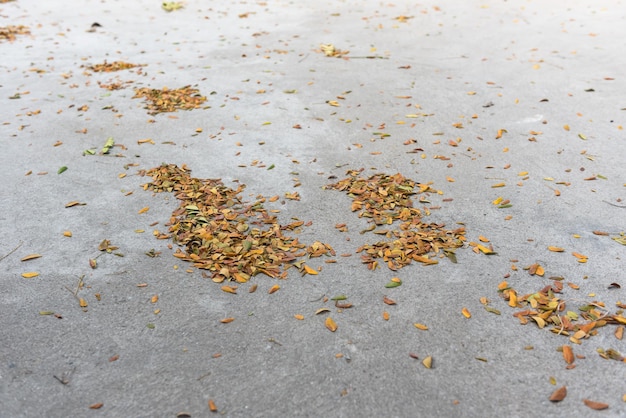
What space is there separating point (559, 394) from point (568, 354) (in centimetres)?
27

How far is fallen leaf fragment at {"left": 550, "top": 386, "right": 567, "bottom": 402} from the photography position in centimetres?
224

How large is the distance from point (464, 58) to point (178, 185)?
438 centimetres

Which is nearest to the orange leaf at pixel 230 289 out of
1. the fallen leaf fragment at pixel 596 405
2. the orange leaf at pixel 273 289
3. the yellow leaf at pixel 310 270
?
the orange leaf at pixel 273 289

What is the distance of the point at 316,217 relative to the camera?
11.7ft

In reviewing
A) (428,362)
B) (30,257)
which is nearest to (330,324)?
(428,362)

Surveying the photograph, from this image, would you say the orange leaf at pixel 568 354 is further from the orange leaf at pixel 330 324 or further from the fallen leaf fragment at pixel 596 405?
the orange leaf at pixel 330 324

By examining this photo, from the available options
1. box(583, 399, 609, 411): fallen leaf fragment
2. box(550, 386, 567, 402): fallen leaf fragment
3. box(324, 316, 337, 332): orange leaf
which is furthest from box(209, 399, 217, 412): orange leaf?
box(583, 399, 609, 411): fallen leaf fragment

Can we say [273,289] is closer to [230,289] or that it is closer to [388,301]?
[230,289]

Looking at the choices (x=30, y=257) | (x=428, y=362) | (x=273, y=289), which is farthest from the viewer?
(x=30, y=257)

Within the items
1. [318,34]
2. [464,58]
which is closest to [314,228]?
[464,58]

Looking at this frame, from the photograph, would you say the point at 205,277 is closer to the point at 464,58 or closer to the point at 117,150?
the point at 117,150

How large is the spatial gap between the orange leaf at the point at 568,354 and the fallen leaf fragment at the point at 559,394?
18 centimetres

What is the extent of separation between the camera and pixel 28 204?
3.79 m

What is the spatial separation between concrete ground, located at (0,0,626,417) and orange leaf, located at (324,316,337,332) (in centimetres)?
2
